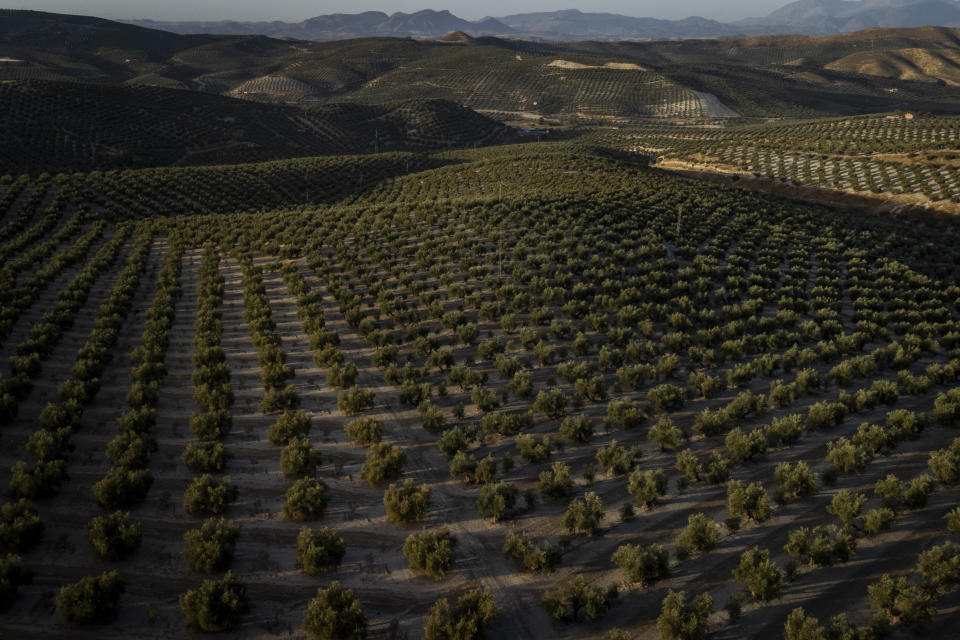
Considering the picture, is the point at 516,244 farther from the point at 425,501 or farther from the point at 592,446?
the point at 425,501

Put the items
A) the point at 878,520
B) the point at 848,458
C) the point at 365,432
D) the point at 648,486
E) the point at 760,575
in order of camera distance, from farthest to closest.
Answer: the point at 365,432 < the point at 848,458 < the point at 648,486 < the point at 878,520 < the point at 760,575

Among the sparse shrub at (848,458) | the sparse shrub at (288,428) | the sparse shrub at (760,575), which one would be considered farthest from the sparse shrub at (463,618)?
the sparse shrub at (848,458)

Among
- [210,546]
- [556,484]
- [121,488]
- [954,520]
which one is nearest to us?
[210,546]

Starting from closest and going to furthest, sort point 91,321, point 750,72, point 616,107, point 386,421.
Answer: point 386,421, point 91,321, point 616,107, point 750,72

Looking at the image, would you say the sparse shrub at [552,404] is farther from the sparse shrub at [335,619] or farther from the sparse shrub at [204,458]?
the sparse shrub at [204,458]

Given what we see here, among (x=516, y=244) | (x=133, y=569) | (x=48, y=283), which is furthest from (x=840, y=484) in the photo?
(x=48, y=283)

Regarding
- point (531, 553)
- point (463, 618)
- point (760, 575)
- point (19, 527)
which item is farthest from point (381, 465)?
point (760, 575)

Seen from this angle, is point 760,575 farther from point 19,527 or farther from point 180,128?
point 180,128
